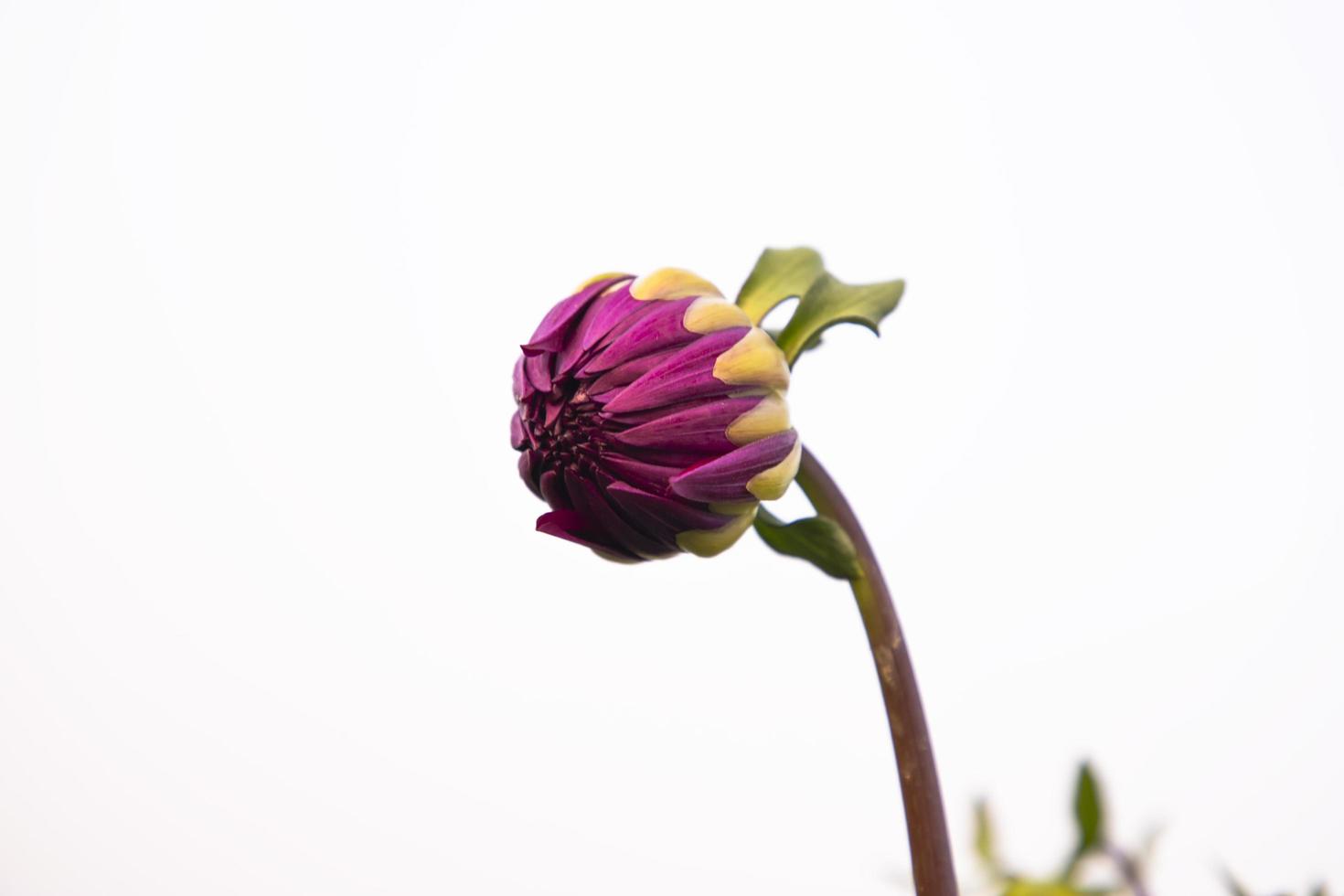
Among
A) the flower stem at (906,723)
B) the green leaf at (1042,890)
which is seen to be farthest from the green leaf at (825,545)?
the green leaf at (1042,890)

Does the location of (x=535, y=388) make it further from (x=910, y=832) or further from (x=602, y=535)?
(x=910, y=832)

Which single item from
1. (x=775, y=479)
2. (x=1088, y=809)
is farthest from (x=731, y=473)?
(x=1088, y=809)

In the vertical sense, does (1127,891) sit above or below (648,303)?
below

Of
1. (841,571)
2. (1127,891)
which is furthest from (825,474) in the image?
(1127,891)

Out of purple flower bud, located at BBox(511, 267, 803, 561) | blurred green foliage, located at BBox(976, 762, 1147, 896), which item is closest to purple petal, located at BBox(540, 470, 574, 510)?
purple flower bud, located at BBox(511, 267, 803, 561)

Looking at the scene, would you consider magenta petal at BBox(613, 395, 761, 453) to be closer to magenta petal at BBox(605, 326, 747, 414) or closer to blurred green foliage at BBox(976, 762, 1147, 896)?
magenta petal at BBox(605, 326, 747, 414)
